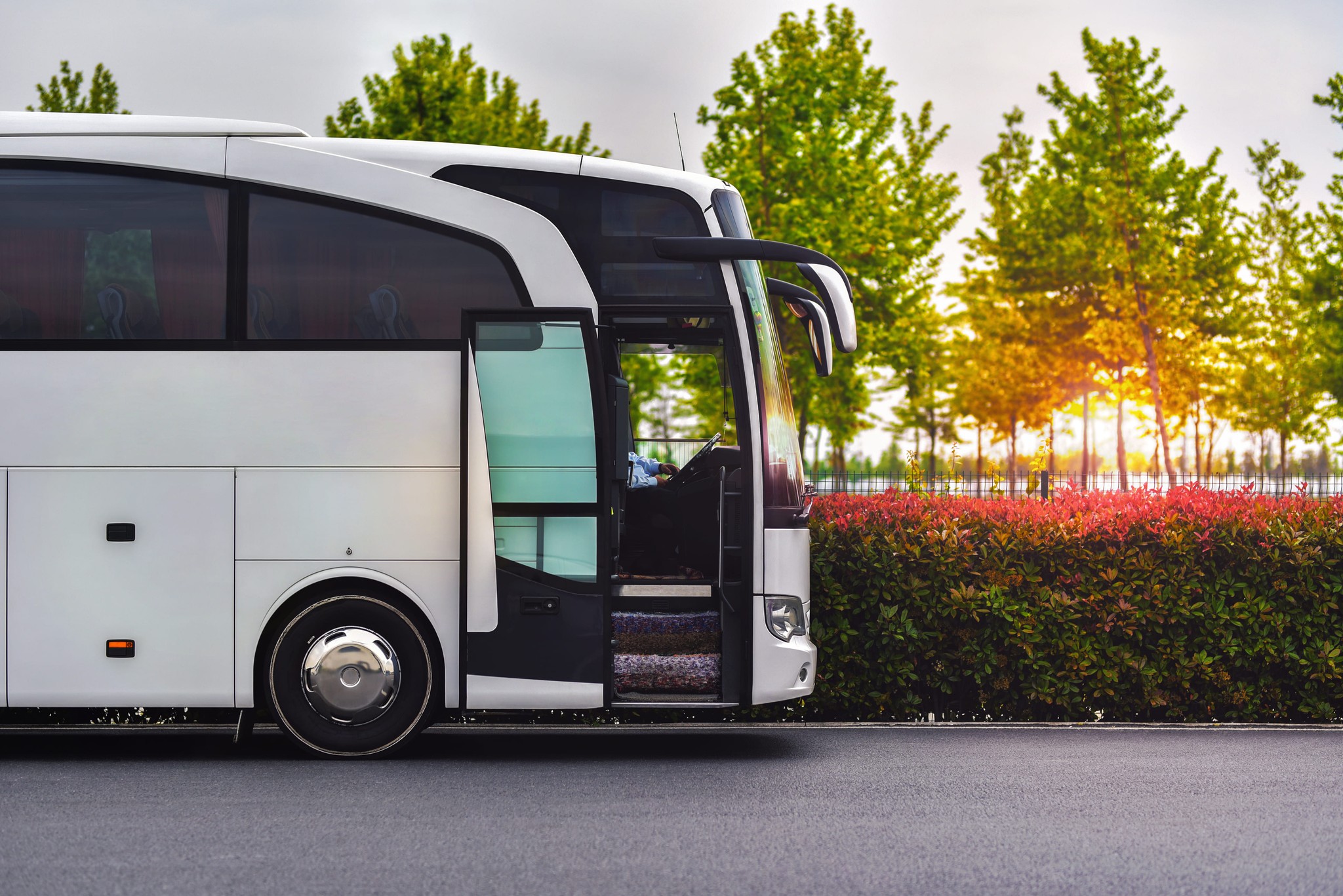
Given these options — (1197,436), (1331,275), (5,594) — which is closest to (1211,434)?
(1197,436)

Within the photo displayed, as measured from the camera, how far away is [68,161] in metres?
7.82

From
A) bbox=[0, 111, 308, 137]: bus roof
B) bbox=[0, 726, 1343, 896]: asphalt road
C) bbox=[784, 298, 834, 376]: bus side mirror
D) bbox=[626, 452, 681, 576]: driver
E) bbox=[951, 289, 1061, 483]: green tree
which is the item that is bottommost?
bbox=[0, 726, 1343, 896]: asphalt road

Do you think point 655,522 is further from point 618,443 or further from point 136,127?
point 136,127

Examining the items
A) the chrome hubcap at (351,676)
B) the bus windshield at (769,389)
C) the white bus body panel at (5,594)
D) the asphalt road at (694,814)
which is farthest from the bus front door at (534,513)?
the white bus body panel at (5,594)

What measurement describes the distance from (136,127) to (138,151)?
18cm

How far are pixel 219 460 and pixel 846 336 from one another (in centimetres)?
389

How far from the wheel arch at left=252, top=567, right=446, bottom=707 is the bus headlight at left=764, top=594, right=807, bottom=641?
6.55 feet

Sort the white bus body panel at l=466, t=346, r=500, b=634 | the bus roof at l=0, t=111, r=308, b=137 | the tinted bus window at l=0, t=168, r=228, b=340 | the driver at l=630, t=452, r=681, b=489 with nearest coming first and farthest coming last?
the white bus body panel at l=466, t=346, r=500, b=634 < the tinted bus window at l=0, t=168, r=228, b=340 < the bus roof at l=0, t=111, r=308, b=137 < the driver at l=630, t=452, r=681, b=489

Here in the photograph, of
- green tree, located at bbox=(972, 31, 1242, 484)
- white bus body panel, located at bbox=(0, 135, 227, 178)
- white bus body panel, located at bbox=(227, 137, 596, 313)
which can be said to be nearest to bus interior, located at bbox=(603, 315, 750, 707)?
white bus body panel, located at bbox=(227, 137, 596, 313)

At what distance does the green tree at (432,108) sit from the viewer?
21781 mm

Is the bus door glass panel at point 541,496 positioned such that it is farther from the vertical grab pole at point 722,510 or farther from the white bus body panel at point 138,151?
the white bus body panel at point 138,151

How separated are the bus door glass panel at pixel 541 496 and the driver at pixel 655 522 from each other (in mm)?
747

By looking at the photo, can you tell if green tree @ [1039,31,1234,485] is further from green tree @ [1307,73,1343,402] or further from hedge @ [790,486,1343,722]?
hedge @ [790,486,1343,722]

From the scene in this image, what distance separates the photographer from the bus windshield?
7750mm
